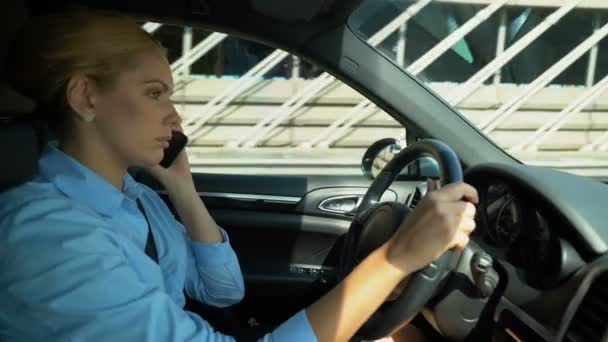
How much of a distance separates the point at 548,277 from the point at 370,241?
1.23 feet

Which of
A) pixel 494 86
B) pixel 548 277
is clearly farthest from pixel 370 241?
pixel 494 86

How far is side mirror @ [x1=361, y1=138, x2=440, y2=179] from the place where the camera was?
225cm

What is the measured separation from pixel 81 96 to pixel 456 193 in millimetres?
651

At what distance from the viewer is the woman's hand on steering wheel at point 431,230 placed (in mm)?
1107

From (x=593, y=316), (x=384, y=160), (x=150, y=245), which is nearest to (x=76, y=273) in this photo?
(x=150, y=245)

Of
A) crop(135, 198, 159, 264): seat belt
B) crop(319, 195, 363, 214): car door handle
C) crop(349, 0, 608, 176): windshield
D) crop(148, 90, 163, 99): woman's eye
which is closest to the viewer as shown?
crop(148, 90, 163, 99): woman's eye

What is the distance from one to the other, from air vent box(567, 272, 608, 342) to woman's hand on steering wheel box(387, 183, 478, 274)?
31cm

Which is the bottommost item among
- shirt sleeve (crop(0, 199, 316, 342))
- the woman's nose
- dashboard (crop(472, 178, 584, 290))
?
dashboard (crop(472, 178, 584, 290))

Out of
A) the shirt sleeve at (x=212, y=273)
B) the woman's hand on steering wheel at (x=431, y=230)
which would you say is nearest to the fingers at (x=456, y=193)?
the woman's hand on steering wheel at (x=431, y=230)

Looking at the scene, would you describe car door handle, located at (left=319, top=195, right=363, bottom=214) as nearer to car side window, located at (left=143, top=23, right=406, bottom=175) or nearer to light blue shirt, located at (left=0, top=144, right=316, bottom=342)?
light blue shirt, located at (left=0, top=144, right=316, bottom=342)

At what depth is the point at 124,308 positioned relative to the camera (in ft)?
3.36

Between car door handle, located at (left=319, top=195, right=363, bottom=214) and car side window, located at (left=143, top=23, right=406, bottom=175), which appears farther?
car side window, located at (left=143, top=23, right=406, bottom=175)

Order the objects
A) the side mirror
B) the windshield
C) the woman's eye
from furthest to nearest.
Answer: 1. the windshield
2. the side mirror
3. the woman's eye

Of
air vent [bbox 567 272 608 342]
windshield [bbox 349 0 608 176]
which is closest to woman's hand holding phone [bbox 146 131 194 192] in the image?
air vent [bbox 567 272 608 342]
